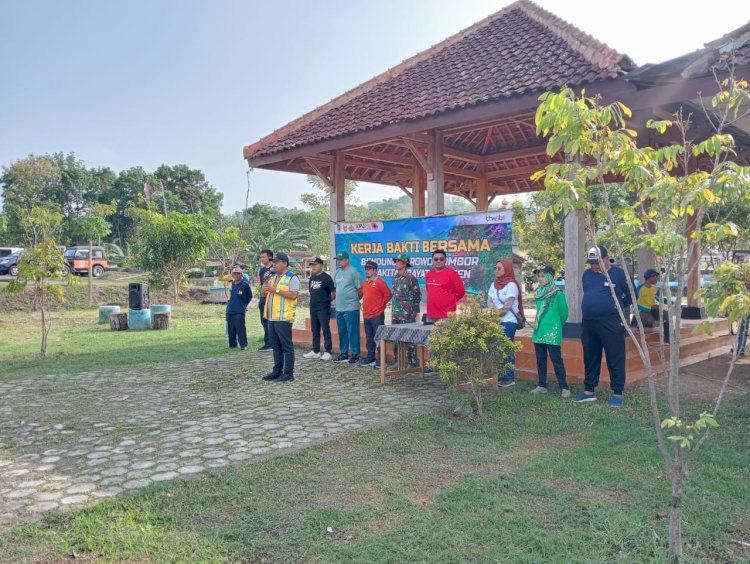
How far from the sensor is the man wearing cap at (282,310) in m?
7.15

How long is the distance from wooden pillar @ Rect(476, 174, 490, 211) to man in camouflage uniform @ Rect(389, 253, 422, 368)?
514 centimetres

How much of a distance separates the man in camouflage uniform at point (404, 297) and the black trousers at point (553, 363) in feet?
6.41

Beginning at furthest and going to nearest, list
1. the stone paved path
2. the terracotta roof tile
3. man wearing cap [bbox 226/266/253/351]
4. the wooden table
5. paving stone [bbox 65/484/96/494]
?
man wearing cap [bbox 226/266/253/351]
the terracotta roof tile
the wooden table
the stone paved path
paving stone [bbox 65/484/96/494]

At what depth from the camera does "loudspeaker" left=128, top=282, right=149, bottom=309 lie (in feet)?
48.4

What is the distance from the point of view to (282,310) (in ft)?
23.4

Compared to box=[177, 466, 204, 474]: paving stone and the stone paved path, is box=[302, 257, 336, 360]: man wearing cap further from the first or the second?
box=[177, 466, 204, 474]: paving stone

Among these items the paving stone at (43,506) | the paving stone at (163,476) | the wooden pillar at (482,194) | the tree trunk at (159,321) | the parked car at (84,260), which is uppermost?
the wooden pillar at (482,194)

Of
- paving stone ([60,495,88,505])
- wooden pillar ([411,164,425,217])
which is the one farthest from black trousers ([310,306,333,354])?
paving stone ([60,495,88,505])

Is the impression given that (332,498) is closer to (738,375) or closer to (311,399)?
(311,399)

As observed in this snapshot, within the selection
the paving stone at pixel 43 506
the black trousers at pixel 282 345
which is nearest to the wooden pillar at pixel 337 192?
the black trousers at pixel 282 345

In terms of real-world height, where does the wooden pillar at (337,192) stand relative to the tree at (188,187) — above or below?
below

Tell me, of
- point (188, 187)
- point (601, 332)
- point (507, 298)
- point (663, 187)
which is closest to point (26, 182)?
point (188, 187)

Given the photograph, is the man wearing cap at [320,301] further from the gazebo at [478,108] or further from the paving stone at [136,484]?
the paving stone at [136,484]

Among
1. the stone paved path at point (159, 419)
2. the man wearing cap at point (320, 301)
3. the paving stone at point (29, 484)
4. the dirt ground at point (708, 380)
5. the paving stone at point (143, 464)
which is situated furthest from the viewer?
the man wearing cap at point (320, 301)
